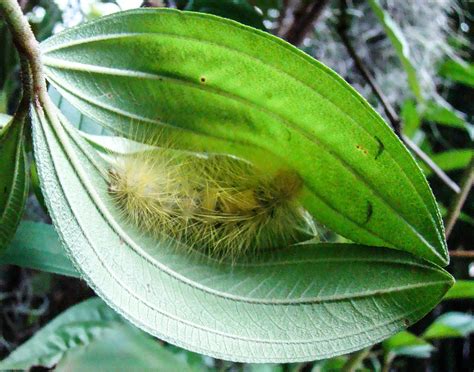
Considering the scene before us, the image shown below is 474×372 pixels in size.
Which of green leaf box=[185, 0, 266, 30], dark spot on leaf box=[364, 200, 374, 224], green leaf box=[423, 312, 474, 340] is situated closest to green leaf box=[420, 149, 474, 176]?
green leaf box=[423, 312, 474, 340]

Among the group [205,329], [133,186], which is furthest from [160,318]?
[133,186]

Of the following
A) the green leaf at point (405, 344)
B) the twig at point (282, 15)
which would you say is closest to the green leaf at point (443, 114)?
the twig at point (282, 15)

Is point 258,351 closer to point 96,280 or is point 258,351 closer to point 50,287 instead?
point 96,280

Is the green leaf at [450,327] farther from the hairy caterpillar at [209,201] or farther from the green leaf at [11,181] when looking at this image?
the green leaf at [11,181]

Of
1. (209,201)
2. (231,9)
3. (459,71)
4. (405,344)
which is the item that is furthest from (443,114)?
(209,201)

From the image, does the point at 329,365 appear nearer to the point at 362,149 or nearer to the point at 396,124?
the point at 396,124

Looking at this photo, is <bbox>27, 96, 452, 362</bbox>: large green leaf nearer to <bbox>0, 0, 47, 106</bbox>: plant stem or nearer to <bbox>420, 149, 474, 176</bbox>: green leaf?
<bbox>0, 0, 47, 106</bbox>: plant stem

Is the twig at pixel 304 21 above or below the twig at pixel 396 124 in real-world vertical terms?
above
